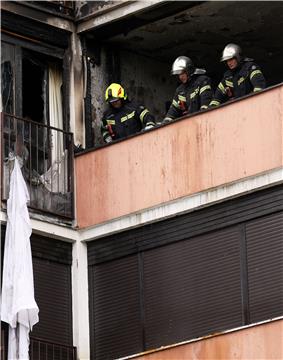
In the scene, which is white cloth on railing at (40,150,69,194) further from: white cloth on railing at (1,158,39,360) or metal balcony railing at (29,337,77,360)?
metal balcony railing at (29,337,77,360)

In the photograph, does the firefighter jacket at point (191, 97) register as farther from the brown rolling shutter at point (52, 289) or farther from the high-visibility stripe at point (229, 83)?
the brown rolling shutter at point (52, 289)

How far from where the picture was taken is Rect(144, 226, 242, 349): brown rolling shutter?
90.4 feet

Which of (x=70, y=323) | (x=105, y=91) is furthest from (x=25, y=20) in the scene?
(x=70, y=323)

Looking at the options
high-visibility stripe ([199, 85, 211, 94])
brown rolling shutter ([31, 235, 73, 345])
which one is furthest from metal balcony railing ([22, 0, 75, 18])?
brown rolling shutter ([31, 235, 73, 345])

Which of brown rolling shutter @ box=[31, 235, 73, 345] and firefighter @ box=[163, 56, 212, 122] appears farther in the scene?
firefighter @ box=[163, 56, 212, 122]

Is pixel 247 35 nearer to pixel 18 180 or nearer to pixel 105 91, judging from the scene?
pixel 105 91

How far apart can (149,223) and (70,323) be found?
179 cm

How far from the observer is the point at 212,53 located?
3206cm

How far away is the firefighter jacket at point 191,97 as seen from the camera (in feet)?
96.8

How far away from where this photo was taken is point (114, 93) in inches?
1192

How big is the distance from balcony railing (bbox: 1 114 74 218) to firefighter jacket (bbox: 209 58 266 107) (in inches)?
90.8

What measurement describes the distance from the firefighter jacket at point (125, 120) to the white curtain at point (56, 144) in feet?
2.31

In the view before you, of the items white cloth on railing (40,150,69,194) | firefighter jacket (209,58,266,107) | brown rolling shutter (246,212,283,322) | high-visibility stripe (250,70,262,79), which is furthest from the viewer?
white cloth on railing (40,150,69,194)

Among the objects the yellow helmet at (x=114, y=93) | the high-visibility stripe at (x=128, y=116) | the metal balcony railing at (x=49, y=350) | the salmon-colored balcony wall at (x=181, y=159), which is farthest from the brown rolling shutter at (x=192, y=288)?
the yellow helmet at (x=114, y=93)
